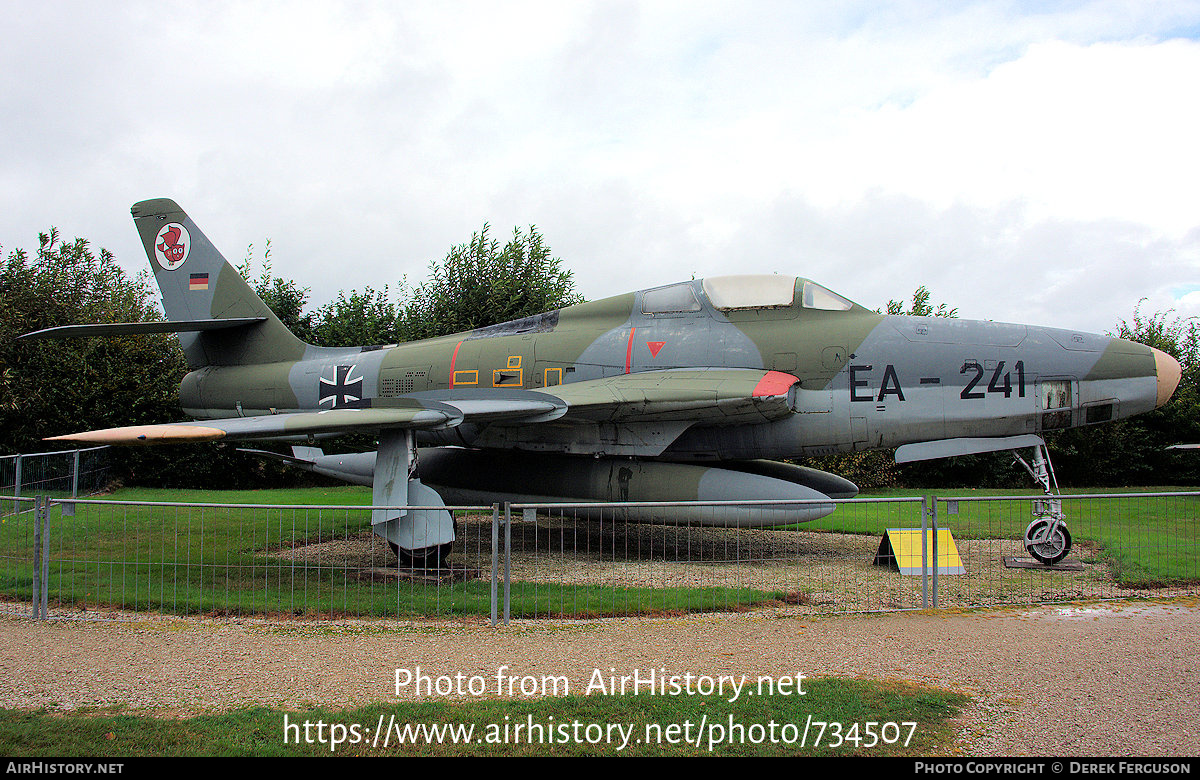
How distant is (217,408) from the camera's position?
13484 millimetres

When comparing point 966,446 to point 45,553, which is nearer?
point 45,553

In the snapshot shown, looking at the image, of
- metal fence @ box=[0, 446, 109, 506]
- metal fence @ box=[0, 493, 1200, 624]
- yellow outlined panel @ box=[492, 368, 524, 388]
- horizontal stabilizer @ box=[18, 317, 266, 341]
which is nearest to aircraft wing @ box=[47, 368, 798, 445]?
yellow outlined panel @ box=[492, 368, 524, 388]

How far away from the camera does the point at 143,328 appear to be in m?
11.9

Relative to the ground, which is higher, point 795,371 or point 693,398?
point 795,371

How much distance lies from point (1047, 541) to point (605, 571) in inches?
205

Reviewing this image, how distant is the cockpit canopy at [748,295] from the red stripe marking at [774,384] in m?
1.12

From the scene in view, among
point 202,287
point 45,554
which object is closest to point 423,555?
point 45,554

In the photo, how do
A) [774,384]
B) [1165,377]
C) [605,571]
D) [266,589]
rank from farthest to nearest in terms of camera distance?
1. [774,384]
2. [605,571]
3. [1165,377]
4. [266,589]

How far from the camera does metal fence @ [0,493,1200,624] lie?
7.32 meters

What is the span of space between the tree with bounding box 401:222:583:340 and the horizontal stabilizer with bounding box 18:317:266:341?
11.2 m

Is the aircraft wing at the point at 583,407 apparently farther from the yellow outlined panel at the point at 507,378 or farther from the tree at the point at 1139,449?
the tree at the point at 1139,449

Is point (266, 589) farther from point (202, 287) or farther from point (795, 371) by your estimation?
point (202, 287)

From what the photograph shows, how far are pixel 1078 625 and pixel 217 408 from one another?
12.8 m

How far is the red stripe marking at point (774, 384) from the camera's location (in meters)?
9.38
